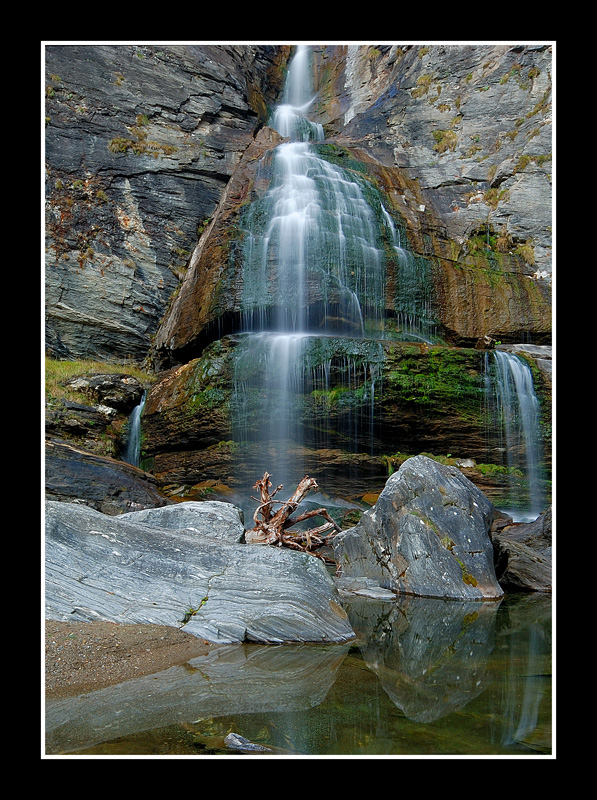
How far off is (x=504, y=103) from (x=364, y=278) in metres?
13.0

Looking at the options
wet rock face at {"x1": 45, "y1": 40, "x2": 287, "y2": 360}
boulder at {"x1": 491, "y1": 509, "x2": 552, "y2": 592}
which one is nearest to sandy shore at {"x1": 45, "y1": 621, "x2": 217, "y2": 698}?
boulder at {"x1": 491, "y1": 509, "x2": 552, "y2": 592}

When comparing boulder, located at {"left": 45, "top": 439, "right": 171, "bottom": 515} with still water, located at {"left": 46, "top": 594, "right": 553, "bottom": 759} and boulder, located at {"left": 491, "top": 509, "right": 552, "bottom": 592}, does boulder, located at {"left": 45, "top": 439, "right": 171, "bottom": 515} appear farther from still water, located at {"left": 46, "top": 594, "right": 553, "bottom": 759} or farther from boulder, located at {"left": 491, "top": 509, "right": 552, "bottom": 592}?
still water, located at {"left": 46, "top": 594, "right": 553, "bottom": 759}

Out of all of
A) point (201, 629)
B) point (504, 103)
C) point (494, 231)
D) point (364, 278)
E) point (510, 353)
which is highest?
point (504, 103)

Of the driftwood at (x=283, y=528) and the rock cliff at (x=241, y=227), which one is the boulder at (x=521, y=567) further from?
the rock cliff at (x=241, y=227)

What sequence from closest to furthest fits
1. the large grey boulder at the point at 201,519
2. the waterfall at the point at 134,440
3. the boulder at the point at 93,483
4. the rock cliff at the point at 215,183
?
the large grey boulder at the point at 201,519 < the boulder at the point at 93,483 < the waterfall at the point at 134,440 < the rock cliff at the point at 215,183

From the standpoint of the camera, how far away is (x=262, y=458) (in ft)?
50.8

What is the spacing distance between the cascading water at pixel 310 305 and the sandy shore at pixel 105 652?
10.6 meters

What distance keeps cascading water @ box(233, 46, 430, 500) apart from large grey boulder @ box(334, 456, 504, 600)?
682 cm

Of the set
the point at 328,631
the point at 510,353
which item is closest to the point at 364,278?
the point at 510,353

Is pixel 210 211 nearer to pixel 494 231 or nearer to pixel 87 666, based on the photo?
pixel 494 231

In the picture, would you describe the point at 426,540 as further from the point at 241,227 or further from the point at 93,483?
the point at 241,227

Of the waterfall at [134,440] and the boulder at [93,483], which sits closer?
the boulder at [93,483]

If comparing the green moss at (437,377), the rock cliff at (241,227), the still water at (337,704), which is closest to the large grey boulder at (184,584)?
the still water at (337,704)

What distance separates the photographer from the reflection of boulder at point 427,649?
148 inches
